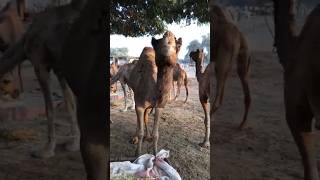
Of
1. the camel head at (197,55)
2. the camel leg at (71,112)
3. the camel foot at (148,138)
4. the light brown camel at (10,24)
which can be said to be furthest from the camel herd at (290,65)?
the camel foot at (148,138)

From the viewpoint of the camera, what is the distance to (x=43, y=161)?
84.0 inches

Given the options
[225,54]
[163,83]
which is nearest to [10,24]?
[225,54]

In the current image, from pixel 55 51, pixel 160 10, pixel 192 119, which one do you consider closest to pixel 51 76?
pixel 55 51

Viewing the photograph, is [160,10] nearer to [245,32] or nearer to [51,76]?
Answer: [245,32]

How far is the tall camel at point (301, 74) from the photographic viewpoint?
2.04 meters

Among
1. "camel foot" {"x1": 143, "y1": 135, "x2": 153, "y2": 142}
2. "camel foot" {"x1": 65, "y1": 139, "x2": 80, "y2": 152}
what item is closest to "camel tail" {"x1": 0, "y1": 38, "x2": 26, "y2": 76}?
"camel foot" {"x1": 65, "y1": 139, "x2": 80, "y2": 152}

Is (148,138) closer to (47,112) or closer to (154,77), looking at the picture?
(154,77)

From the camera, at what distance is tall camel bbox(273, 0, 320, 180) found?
2.04 meters

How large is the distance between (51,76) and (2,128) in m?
0.35

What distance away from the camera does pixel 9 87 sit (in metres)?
2.05

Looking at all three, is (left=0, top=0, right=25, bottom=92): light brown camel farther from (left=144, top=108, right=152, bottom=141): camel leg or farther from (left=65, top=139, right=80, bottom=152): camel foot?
(left=144, top=108, right=152, bottom=141): camel leg

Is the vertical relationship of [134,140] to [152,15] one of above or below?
below

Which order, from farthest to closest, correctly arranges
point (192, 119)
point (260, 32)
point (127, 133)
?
point (192, 119)
point (127, 133)
point (260, 32)

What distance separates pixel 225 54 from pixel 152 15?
1.77 metres
